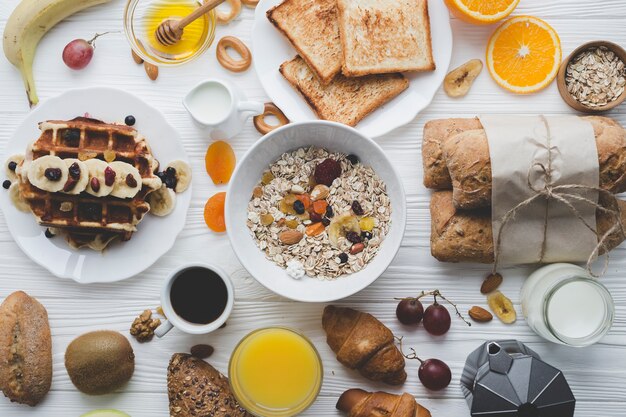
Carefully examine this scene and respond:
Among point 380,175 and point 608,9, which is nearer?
point 380,175

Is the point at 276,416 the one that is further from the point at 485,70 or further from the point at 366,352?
the point at 485,70

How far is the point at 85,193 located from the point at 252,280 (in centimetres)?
54

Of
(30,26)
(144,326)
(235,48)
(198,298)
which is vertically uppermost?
(30,26)

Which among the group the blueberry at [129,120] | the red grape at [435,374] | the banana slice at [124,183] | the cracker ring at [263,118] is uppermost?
the blueberry at [129,120]

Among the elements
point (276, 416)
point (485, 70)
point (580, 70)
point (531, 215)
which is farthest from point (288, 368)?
point (580, 70)

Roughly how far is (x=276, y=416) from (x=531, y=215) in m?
0.89

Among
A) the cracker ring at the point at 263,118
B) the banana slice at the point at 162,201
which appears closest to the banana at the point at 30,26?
the banana slice at the point at 162,201

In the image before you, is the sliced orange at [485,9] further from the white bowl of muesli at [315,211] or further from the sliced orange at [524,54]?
the white bowl of muesli at [315,211]

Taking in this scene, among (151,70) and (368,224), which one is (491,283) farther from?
(151,70)

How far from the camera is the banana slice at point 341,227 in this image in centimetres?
182

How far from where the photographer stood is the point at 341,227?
5.99 ft

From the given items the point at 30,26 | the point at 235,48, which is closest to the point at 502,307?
the point at 235,48

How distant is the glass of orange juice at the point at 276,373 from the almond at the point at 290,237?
24 cm

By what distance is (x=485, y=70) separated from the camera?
193 centimetres
